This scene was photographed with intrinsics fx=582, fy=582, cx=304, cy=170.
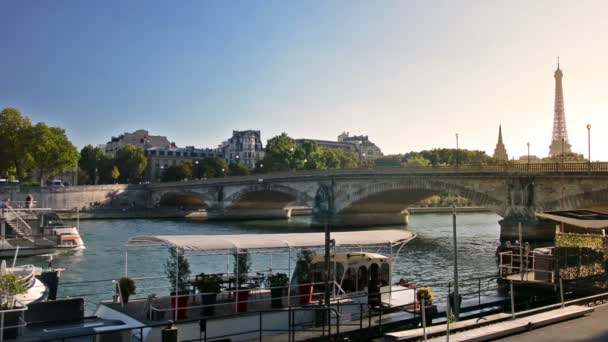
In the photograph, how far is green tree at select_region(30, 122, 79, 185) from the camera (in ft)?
261

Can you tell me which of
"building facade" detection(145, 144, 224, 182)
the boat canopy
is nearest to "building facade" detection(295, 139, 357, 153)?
"building facade" detection(145, 144, 224, 182)

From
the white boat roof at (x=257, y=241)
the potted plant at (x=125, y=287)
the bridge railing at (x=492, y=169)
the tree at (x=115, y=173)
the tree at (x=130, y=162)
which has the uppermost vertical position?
the tree at (x=130, y=162)

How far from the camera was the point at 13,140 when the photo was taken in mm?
78312

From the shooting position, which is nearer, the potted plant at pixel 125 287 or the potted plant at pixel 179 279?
the potted plant at pixel 179 279

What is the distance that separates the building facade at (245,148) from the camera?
166 m

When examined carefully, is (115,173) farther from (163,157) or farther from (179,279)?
(179,279)

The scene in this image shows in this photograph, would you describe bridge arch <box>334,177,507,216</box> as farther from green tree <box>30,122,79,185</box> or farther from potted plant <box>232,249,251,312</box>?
green tree <box>30,122,79,185</box>

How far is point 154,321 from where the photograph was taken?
1183 centimetres

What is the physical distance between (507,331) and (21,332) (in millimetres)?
10064

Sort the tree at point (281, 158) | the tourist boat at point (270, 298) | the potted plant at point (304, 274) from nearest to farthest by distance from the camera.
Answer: the tourist boat at point (270, 298) → the potted plant at point (304, 274) → the tree at point (281, 158)

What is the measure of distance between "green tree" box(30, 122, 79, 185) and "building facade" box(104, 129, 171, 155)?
76.9 m

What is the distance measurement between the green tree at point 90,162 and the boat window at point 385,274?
123 metres

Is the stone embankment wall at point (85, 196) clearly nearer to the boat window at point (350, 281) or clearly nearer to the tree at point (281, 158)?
the tree at point (281, 158)

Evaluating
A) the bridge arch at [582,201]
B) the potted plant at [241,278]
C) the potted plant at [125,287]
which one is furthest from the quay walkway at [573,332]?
the bridge arch at [582,201]
